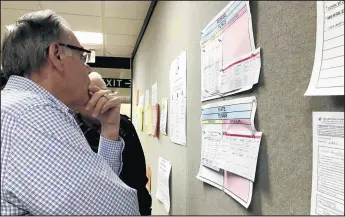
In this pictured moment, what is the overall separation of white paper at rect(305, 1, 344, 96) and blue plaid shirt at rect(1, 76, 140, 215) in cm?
44

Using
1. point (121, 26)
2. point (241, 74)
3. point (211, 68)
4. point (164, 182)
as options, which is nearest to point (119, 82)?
point (121, 26)

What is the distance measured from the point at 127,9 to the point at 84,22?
590 mm

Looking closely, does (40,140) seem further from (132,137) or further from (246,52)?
(132,137)

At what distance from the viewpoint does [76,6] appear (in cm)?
223

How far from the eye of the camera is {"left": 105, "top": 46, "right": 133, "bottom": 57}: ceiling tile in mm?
3525

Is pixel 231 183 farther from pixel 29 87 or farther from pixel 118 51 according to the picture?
pixel 118 51

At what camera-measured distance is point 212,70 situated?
909 millimetres

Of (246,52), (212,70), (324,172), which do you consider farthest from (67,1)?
(324,172)

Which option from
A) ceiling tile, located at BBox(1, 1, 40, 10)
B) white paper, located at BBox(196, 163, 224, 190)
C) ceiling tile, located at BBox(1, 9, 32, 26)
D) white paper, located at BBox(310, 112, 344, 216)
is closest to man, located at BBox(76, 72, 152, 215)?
white paper, located at BBox(196, 163, 224, 190)

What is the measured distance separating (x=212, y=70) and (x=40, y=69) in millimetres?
519

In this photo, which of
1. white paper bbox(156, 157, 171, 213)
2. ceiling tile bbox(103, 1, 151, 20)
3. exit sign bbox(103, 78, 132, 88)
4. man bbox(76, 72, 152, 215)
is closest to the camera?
man bbox(76, 72, 152, 215)

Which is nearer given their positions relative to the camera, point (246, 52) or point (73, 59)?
point (246, 52)

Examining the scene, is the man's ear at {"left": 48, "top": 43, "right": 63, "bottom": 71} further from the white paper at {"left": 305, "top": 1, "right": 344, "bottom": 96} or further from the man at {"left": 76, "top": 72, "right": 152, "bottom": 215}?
the white paper at {"left": 305, "top": 1, "right": 344, "bottom": 96}

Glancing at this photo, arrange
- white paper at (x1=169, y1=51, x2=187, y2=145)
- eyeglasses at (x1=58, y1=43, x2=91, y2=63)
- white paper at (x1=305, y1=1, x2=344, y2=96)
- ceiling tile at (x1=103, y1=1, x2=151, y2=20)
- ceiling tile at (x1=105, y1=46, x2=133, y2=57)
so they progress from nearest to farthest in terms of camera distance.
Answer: white paper at (x1=305, y1=1, x2=344, y2=96)
eyeglasses at (x1=58, y1=43, x2=91, y2=63)
white paper at (x1=169, y1=51, x2=187, y2=145)
ceiling tile at (x1=103, y1=1, x2=151, y2=20)
ceiling tile at (x1=105, y1=46, x2=133, y2=57)
